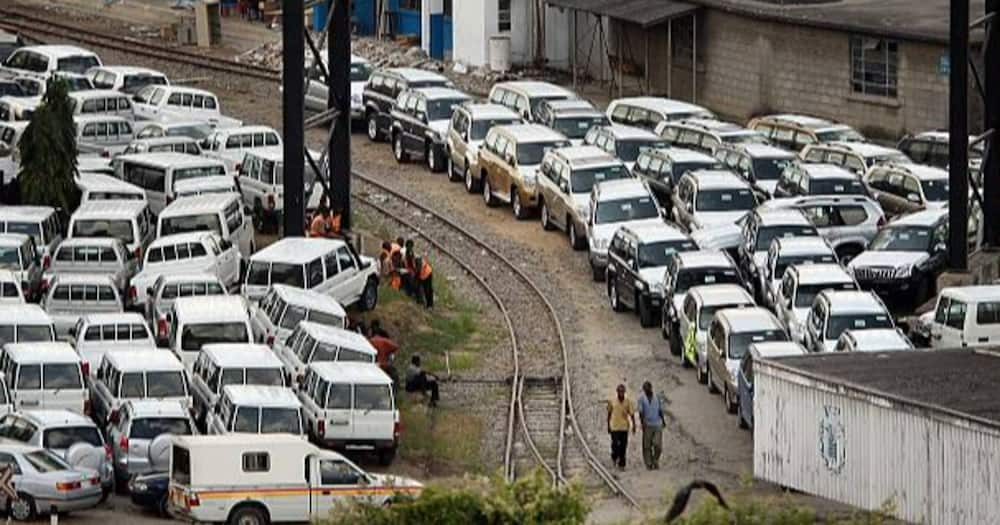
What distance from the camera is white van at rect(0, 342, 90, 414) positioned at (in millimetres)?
41406

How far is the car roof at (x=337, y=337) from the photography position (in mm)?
43250

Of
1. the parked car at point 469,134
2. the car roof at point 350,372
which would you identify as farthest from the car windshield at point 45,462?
the parked car at point 469,134

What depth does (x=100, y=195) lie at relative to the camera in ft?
174

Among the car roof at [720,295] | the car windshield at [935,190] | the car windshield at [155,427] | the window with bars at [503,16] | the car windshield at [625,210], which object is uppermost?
the window with bars at [503,16]

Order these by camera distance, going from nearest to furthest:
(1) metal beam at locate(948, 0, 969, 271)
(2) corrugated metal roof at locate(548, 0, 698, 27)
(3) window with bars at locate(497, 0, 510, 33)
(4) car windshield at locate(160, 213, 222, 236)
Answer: (1) metal beam at locate(948, 0, 969, 271) < (4) car windshield at locate(160, 213, 222, 236) < (2) corrugated metal roof at locate(548, 0, 698, 27) < (3) window with bars at locate(497, 0, 510, 33)

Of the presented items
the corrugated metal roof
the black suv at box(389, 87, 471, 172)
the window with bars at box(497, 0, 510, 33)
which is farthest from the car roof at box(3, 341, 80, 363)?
Answer: the window with bars at box(497, 0, 510, 33)

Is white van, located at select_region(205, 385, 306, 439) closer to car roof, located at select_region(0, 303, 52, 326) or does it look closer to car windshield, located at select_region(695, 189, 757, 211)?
car roof, located at select_region(0, 303, 52, 326)

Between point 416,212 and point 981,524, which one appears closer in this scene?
point 981,524

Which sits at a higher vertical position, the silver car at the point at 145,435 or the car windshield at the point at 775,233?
the car windshield at the point at 775,233

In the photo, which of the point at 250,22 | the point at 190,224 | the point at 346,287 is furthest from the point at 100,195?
the point at 250,22

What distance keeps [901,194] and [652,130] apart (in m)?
8.42

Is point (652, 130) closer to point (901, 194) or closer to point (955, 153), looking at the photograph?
point (901, 194)

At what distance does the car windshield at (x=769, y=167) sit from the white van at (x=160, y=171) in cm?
983

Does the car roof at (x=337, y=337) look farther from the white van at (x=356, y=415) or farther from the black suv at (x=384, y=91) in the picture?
the black suv at (x=384, y=91)
